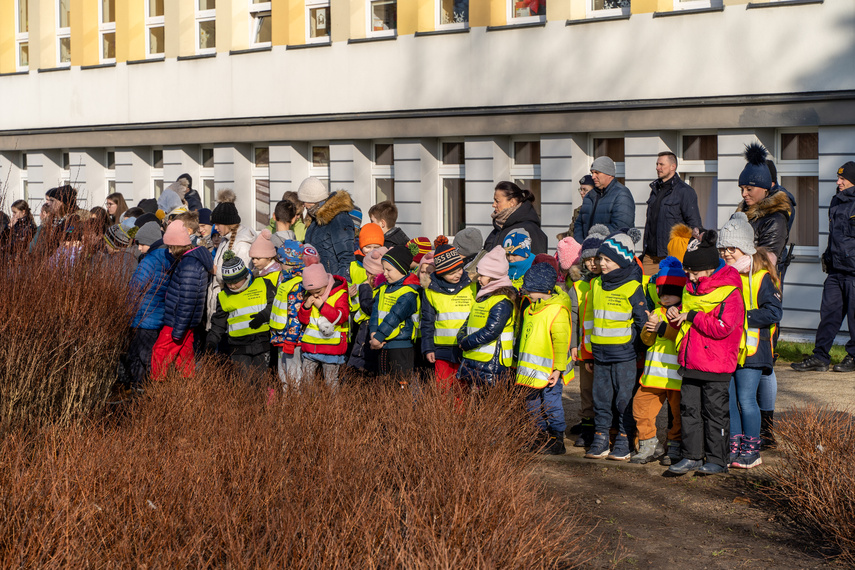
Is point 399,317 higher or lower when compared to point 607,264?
lower

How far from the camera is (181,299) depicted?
8.81 meters

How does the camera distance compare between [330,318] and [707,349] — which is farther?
[330,318]

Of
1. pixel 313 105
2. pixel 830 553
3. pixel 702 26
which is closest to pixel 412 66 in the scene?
pixel 313 105

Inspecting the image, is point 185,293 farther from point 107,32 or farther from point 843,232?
point 107,32

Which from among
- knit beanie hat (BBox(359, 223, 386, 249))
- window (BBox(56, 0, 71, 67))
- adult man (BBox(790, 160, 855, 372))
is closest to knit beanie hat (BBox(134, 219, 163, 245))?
knit beanie hat (BBox(359, 223, 386, 249))

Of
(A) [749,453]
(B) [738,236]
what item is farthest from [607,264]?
(A) [749,453]

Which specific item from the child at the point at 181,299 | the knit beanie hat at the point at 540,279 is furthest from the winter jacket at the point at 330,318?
the knit beanie hat at the point at 540,279

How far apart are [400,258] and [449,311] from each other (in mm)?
660

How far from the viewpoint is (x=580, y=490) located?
6.71m

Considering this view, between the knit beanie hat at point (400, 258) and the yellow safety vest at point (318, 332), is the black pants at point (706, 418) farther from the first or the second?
the yellow safety vest at point (318, 332)

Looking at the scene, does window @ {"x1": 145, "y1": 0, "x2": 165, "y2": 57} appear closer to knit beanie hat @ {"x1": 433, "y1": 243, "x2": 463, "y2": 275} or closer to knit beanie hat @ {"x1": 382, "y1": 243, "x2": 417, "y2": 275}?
knit beanie hat @ {"x1": 382, "y1": 243, "x2": 417, "y2": 275}

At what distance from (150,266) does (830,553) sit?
19.4 ft

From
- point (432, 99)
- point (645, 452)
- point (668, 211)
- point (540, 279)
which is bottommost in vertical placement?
point (645, 452)

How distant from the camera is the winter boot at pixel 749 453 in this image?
7012 mm
